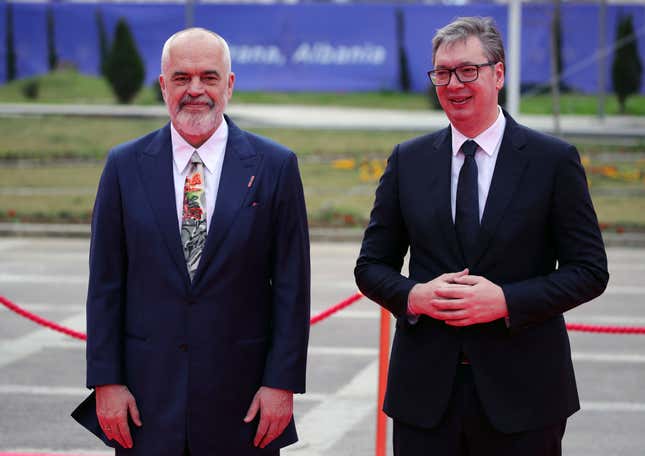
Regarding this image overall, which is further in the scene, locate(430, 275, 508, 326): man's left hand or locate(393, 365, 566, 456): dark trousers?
locate(393, 365, 566, 456): dark trousers

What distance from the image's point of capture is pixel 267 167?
A: 11.9 feet

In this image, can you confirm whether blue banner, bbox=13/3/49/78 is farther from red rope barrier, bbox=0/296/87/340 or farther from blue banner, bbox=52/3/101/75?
red rope barrier, bbox=0/296/87/340

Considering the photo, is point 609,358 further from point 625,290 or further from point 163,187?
point 163,187

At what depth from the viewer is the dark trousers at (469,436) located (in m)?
3.43

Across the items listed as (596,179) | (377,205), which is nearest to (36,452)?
(377,205)

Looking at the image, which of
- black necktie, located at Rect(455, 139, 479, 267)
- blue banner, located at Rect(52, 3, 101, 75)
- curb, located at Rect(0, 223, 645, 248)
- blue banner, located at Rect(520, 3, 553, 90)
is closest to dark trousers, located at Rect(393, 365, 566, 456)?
black necktie, located at Rect(455, 139, 479, 267)

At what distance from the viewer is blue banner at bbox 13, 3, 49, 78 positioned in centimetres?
3394

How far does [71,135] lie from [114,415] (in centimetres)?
2204

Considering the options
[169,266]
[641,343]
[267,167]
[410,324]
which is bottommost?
[641,343]

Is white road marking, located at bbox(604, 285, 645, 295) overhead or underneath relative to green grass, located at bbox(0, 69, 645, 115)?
underneath

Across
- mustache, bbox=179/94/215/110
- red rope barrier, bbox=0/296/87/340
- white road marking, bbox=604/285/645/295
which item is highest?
mustache, bbox=179/94/215/110

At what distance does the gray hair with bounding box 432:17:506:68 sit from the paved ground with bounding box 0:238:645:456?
12.5 ft

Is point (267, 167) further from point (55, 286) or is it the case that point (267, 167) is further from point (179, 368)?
point (55, 286)

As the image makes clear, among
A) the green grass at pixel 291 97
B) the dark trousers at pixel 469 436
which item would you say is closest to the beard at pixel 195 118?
the dark trousers at pixel 469 436
